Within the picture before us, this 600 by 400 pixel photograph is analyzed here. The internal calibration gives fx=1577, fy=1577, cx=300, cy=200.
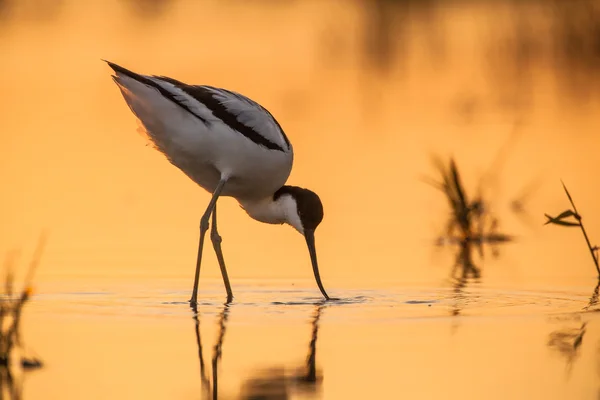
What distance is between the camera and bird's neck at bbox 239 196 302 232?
1042cm

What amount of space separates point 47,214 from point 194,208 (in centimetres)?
122

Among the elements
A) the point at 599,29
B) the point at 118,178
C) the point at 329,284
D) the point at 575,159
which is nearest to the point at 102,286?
the point at 329,284

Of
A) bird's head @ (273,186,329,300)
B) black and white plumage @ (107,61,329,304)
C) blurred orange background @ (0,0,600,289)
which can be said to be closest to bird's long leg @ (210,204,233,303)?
black and white plumage @ (107,61,329,304)

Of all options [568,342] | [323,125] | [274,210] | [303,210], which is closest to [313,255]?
[303,210]

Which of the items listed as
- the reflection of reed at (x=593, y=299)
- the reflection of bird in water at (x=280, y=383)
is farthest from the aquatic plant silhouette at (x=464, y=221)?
the reflection of bird in water at (x=280, y=383)

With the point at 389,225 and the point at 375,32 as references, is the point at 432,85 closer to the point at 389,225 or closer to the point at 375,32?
the point at 375,32

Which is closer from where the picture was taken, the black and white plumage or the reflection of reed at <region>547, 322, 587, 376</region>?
the reflection of reed at <region>547, 322, 587, 376</region>

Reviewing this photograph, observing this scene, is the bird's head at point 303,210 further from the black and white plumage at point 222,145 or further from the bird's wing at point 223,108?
the bird's wing at point 223,108

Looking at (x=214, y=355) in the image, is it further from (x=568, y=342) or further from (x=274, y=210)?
(x=274, y=210)

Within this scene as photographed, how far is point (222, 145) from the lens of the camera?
10031 mm

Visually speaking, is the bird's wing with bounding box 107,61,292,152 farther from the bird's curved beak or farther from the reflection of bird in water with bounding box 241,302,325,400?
the reflection of bird in water with bounding box 241,302,325,400

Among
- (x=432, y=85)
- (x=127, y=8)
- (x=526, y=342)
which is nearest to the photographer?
(x=526, y=342)

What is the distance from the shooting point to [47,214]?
11.9 m

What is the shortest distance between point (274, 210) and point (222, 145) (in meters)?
0.71
